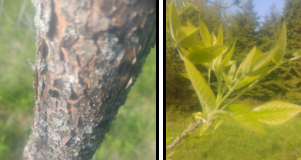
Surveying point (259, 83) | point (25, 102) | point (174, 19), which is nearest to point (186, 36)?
point (174, 19)

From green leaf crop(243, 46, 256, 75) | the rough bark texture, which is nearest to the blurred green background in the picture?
the rough bark texture

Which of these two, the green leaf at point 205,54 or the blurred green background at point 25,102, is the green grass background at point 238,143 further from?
the blurred green background at point 25,102

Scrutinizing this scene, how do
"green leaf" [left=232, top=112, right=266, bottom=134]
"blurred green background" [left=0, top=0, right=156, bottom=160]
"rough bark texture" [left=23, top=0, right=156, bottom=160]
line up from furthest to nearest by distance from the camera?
"blurred green background" [left=0, top=0, right=156, bottom=160] → "rough bark texture" [left=23, top=0, right=156, bottom=160] → "green leaf" [left=232, top=112, right=266, bottom=134]

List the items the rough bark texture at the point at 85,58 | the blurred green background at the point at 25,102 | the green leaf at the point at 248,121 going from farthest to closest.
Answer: the blurred green background at the point at 25,102, the rough bark texture at the point at 85,58, the green leaf at the point at 248,121

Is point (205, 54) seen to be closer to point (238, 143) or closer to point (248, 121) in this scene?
point (248, 121)

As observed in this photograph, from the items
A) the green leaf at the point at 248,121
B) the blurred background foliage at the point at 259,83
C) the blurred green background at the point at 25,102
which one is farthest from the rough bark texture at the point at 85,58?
the blurred green background at the point at 25,102

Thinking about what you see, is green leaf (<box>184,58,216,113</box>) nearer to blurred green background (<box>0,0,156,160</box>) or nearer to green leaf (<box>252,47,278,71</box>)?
green leaf (<box>252,47,278,71</box>)

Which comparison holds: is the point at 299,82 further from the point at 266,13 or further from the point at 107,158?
the point at 107,158
